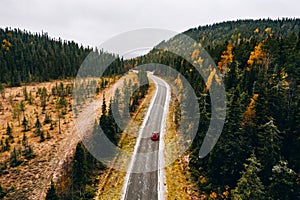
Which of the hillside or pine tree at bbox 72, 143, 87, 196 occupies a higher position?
the hillside

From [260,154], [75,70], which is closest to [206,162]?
[260,154]

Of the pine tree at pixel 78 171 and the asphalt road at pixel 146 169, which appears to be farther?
the pine tree at pixel 78 171

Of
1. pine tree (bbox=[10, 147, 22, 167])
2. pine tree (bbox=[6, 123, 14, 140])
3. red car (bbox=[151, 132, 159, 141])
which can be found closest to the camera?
pine tree (bbox=[10, 147, 22, 167])

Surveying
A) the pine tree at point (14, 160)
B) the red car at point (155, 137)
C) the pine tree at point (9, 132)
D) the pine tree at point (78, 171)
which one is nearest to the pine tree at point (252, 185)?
the pine tree at point (78, 171)

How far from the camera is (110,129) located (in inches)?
1208

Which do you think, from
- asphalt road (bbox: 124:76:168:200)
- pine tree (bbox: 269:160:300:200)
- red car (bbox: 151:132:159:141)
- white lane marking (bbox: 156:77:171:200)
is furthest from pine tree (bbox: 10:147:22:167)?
pine tree (bbox: 269:160:300:200)

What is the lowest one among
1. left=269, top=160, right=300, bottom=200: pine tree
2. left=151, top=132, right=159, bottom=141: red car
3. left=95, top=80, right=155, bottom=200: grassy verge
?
left=95, top=80, right=155, bottom=200: grassy verge

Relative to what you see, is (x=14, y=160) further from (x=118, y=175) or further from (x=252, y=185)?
(x=252, y=185)

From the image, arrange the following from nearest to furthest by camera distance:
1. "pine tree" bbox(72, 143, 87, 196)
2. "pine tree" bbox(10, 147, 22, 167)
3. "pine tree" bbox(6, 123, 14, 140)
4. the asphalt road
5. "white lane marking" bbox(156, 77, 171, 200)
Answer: the asphalt road
"white lane marking" bbox(156, 77, 171, 200)
"pine tree" bbox(72, 143, 87, 196)
"pine tree" bbox(10, 147, 22, 167)
"pine tree" bbox(6, 123, 14, 140)

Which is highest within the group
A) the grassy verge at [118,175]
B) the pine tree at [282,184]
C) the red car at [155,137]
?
the pine tree at [282,184]

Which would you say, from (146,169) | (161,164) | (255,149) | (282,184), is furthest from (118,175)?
(282,184)

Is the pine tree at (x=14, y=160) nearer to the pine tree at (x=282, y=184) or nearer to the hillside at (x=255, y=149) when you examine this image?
the hillside at (x=255, y=149)

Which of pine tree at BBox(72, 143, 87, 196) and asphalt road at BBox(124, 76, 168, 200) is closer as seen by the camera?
asphalt road at BBox(124, 76, 168, 200)

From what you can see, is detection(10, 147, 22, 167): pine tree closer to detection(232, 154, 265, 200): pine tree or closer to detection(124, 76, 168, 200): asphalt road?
detection(124, 76, 168, 200): asphalt road
